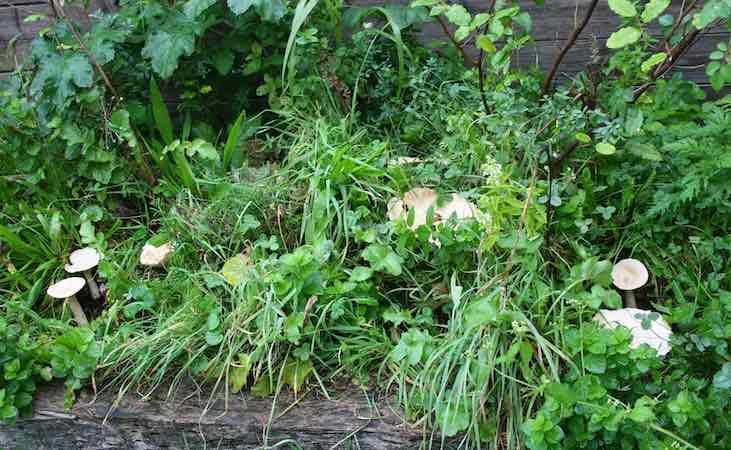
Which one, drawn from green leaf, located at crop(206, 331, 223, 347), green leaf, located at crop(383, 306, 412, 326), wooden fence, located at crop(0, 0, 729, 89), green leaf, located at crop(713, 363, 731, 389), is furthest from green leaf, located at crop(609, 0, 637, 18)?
green leaf, located at crop(206, 331, 223, 347)

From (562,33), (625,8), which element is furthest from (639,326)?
(562,33)

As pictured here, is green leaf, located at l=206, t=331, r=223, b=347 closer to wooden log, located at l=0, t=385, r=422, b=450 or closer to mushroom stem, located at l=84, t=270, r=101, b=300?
wooden log, located at l=0, t=385, r=422, b=450

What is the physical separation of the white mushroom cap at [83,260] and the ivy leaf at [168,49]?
0.77 m

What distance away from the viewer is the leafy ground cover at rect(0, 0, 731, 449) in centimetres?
194

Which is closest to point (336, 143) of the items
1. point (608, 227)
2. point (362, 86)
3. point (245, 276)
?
point (362, 86)

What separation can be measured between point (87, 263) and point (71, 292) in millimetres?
179

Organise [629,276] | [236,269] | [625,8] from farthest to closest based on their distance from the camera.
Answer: [236,269] → [629,276] → [625,8]

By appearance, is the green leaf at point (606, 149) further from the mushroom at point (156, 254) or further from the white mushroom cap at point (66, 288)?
the white mushroom cap at point (66, 288)

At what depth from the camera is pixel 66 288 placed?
2.50 m

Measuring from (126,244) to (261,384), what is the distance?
1065mm

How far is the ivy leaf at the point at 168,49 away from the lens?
2721 mm

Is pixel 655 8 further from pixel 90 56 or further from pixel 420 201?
pixel 90 56

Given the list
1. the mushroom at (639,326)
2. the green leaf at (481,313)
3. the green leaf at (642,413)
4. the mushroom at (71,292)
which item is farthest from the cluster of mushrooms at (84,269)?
the green leaf at (642,413)

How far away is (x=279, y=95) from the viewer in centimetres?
312
